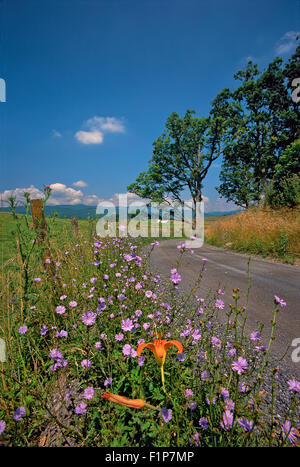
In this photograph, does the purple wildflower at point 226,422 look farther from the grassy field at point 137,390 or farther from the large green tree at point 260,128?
the large green tree at point 260,128

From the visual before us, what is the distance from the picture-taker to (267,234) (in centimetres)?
658

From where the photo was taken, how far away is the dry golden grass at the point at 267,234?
580 centimetres

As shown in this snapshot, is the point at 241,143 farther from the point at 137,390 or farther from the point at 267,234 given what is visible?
the point at 137,390

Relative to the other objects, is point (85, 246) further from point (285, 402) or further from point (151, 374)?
point (285, 402)

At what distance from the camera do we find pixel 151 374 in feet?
4.65

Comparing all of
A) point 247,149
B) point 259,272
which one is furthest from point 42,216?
point 247,149

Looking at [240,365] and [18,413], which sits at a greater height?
[240,365]

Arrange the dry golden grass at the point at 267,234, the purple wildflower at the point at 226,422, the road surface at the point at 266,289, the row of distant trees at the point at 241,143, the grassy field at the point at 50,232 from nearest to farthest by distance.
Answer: the purple wildflower at the point at 226,422 → the road surface at the point at 266,289 → the grassy field at the point at 50,232 → the dry golden grass at the point at 267,234 → the row of distant trees at the point at 241,143

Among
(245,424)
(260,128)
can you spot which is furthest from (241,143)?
(245,424)

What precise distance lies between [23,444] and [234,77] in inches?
890

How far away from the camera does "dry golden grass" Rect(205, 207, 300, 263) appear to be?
19.0 ft

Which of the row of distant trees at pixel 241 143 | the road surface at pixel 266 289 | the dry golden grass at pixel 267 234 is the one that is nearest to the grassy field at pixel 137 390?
the road surface at pixel 266 289

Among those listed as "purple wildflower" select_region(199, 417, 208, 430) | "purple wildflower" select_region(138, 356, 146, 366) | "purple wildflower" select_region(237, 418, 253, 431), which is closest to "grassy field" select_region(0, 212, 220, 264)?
"purple wildflower" select_region(138, 356, 146, 366)

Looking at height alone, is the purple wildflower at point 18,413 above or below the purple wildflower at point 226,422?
below
